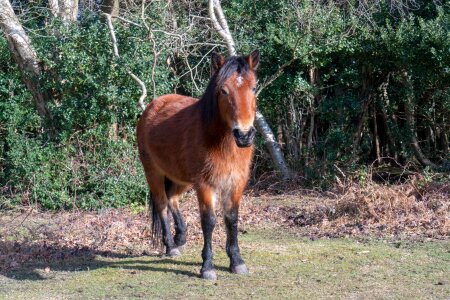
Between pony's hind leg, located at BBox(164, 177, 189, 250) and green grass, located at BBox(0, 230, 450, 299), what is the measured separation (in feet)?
0.79

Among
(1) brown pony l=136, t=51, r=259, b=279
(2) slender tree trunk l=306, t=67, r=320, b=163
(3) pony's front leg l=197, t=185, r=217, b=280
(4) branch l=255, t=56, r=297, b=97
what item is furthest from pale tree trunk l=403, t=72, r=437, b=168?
(3) pony's front leg l=197, t=185, r=217, b=280

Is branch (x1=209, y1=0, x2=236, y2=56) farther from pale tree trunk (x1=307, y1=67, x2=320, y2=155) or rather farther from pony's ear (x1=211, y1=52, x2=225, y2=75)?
pony's ear (x1=211, y1=52, x2=225, y2=75)

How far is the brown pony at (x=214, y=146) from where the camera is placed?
20.0 feet

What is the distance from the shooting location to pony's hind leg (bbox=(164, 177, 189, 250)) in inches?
309

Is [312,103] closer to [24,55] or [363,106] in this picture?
[363,106]

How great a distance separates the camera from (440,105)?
12938mm

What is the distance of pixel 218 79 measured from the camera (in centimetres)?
624

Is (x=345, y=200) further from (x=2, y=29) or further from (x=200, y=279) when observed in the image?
(x=2, y=29)

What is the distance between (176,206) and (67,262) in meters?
1.43

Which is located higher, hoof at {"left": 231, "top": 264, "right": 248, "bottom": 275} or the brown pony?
the brown pony

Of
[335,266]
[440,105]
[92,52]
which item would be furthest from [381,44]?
[335,266]

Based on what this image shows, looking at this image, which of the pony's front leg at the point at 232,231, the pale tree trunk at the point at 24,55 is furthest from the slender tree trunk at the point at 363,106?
the pony's front leg at the point at 232,231

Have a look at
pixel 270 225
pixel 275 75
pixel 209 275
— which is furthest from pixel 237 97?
pixel 275 75

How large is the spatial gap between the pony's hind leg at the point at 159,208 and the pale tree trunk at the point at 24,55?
449 cm
